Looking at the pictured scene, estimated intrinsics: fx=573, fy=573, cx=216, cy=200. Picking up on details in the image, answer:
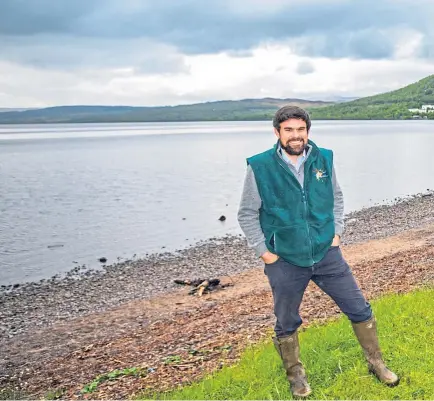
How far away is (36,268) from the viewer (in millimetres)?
24000

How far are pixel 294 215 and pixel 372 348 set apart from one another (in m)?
1.67

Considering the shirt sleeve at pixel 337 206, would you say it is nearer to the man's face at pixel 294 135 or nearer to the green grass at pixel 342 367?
the man's face at pixel 294 135

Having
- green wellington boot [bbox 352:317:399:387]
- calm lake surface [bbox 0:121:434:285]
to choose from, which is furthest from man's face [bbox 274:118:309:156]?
calm lake surface [bbox 0:121:434:285]

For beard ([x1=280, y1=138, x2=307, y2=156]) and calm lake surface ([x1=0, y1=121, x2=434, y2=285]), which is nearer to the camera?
beard ([x1=280, y1=138, x2=307, y2=156])

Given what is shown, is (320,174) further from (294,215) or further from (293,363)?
(293,363)

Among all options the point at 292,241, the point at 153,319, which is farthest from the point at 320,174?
the point at 153,319

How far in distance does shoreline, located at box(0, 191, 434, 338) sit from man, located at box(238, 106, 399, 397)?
422 inches

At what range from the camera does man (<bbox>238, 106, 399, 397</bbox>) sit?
17.5ft

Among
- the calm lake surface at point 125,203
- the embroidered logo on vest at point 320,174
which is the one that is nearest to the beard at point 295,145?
the embroidered logo on vest at point 320,174

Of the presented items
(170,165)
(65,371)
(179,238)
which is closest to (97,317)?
(65,371)

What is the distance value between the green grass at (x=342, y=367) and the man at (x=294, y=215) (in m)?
0.29

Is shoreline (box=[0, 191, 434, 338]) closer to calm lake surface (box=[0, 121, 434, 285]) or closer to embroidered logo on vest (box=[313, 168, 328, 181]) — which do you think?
calm lake surface (box=[0, 121, 434, 285])

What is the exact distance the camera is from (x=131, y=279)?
20719 millimetres

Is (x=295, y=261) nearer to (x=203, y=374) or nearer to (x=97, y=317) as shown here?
(x=203, y=374)
